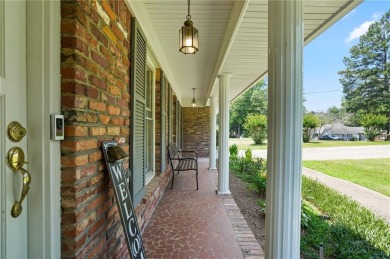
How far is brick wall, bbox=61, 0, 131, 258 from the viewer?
1.01 m

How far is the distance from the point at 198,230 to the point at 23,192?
1951mm

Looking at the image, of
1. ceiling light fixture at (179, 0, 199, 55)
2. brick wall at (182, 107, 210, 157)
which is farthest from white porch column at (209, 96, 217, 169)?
ceiling light fixture at (179, 0, 199, 55)

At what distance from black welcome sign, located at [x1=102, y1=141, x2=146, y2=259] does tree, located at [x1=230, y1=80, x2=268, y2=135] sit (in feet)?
100

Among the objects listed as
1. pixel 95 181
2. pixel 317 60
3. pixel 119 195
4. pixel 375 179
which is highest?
pixel 317 60

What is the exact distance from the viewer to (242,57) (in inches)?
132

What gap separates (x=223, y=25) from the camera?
8.20ft

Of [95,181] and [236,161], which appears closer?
[95,181]

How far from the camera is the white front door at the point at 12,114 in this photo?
0.82 m

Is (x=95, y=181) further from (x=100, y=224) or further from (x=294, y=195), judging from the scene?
(x=294, y=195)

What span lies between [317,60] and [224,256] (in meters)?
20.6

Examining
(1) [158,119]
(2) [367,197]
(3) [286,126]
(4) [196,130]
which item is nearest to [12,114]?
(3) [286,126]

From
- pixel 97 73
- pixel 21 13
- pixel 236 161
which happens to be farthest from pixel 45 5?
pixel 236 161

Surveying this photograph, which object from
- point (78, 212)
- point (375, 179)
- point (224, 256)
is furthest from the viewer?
point (375, 179)

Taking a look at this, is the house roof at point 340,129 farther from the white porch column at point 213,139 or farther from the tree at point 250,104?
the white porch column at point 213,139
